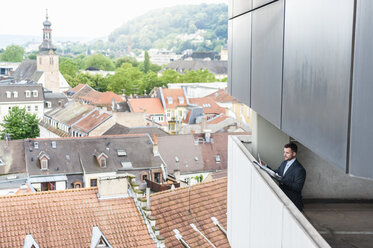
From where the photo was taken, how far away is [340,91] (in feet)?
12.6

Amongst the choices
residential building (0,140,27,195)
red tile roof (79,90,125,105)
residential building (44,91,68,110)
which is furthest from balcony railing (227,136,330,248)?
red tile roof (79,90,125,105)

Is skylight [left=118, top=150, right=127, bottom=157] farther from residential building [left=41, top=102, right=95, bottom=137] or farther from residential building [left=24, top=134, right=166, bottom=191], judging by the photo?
residential building [left=41, top=102, right=95, bottom=137]

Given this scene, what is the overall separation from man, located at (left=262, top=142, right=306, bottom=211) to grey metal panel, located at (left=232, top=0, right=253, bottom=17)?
2.45m

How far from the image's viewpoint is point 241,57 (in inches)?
360

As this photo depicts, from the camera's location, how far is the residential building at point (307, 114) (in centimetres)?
354

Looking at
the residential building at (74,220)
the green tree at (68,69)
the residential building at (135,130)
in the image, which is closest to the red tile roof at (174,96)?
the residential building at (135,130)

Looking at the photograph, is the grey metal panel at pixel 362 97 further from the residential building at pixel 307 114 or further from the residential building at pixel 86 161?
the residential building at pixel 86 161

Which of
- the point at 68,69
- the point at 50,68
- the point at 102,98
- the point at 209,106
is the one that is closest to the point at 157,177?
the point at 209,106

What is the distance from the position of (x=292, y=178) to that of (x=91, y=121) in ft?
184

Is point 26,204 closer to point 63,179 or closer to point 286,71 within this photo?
point 286,71

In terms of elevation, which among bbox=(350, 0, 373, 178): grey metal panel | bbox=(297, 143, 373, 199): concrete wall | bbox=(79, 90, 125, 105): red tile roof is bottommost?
bbox=(79, 90, 125, 105): red tile roof

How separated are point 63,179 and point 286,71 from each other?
38545 mm

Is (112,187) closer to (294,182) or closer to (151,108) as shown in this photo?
(294,182)

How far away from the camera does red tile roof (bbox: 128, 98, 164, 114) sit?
7789 cm
